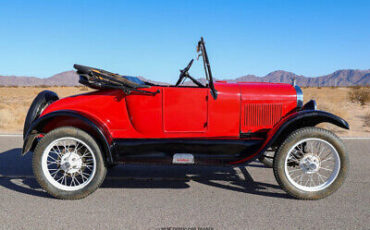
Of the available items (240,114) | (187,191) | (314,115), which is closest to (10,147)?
(187,191)

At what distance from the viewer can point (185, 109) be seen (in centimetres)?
344

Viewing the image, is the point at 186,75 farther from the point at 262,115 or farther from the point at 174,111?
the point at 262,115

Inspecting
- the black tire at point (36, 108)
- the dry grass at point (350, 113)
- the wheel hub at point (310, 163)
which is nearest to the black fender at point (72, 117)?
the black tire at point (36, 108)

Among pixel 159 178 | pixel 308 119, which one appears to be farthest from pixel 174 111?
pixel 308 119

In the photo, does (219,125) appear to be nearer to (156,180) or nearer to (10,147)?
(156,180)

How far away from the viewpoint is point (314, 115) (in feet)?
10.5

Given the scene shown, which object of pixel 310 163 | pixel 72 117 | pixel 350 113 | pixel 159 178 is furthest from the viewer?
pixel 350 113

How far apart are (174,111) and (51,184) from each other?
1647 millimetres

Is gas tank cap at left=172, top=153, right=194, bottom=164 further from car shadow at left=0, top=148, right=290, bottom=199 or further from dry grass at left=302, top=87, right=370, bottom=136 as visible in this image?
dry grass at left=302, top=87, right=370, bottom=136

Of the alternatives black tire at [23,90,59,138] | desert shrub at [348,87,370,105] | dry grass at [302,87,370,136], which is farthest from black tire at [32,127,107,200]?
desert shrub at [348,87,370,105]

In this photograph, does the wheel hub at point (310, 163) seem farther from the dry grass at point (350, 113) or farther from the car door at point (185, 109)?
the dry grass at point (350, 113)

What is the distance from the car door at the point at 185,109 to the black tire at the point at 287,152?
3.16 feet

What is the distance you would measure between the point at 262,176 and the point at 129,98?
219cm

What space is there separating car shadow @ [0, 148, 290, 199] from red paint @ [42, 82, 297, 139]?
0.67 meters
